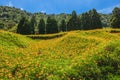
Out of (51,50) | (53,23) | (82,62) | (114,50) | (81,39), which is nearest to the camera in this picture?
(82,62)

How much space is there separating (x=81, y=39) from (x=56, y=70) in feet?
56.7

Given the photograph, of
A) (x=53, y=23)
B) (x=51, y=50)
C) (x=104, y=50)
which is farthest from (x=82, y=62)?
(x=53, y=23)

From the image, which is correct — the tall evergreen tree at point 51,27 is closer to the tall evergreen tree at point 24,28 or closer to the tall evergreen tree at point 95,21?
the tall evergreen tree at point 24,28

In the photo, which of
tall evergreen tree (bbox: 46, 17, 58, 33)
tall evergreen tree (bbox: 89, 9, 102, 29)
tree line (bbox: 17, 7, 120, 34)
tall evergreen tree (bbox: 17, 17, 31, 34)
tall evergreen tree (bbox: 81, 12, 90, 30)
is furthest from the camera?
tall evergreen tree (bbox: 81, 12, 90, 30)

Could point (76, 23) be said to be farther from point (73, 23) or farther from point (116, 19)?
point (116, 19)

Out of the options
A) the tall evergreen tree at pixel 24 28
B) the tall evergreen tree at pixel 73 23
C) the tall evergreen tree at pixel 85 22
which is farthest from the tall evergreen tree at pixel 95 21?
the tall evergreen tree at pixel 24 28

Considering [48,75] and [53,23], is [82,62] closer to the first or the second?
[48,75]

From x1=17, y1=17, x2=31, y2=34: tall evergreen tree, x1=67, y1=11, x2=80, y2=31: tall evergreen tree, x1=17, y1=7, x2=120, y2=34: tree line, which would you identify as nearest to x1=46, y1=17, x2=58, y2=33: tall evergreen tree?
x1=17, y1=7, x2=120, y2=34: tree line

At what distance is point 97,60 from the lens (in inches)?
977

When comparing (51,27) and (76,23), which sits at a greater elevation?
(76,23)

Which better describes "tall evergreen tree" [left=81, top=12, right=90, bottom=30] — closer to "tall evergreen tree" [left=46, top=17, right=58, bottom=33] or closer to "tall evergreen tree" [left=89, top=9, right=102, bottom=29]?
"tall evergreen tree" [left=89, top=9, right=102, bottom=29]

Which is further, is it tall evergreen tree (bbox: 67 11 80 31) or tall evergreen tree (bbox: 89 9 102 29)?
tall evergreen tree (bbox: 67 11 80 31)

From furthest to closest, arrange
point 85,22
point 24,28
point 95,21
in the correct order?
point 85,22 → point 95,21 → point 24,28

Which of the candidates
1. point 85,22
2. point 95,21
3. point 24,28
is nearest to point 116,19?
point 95,21
